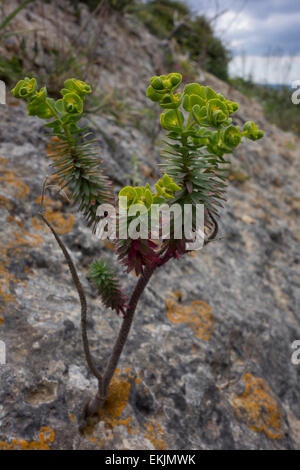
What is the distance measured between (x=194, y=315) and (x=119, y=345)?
33.8 inches

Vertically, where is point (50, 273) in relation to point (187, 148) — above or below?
below

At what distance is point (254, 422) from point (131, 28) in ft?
16.7

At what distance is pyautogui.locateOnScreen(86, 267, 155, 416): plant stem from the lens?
1113 millimetres

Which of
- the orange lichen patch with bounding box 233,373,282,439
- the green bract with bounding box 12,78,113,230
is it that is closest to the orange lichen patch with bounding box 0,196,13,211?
the green bract with bounding box 12,78,113,230

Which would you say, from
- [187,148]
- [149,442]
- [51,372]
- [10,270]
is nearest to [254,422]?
[149,442]

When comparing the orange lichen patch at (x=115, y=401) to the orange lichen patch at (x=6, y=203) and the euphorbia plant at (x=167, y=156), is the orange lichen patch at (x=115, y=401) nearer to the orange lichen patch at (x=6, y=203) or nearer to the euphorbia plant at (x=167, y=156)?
the euphorbia plant at (x=167, y=156)

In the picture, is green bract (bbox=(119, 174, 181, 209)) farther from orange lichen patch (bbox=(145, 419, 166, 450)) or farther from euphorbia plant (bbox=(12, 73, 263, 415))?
orange lichen patch (bbox=(145, 419, 166, 450))

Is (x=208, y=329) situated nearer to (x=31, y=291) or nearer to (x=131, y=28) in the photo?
(x=31, y=291)

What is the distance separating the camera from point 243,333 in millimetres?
2135

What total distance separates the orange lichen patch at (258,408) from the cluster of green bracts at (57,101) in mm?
1556

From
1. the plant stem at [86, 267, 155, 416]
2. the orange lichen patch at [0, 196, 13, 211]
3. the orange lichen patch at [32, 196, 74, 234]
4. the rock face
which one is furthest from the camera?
the orange lichen patch at [32, 196, 74, 234]

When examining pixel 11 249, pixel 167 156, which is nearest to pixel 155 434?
pixel 11 249

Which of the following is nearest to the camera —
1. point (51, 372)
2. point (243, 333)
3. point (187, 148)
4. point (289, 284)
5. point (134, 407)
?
point (187, 148)

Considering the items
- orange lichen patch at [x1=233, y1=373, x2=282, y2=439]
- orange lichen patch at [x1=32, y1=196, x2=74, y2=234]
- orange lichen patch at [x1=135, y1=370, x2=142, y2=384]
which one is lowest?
orange lichen patch at [x1=233, y1=373, x2=282, y2=439]
